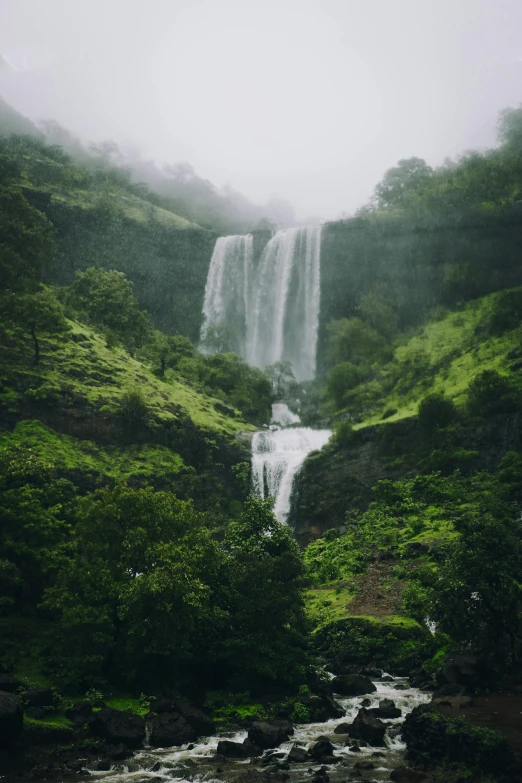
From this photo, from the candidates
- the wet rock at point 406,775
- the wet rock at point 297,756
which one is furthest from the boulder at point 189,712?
the wet rock at point 406,775

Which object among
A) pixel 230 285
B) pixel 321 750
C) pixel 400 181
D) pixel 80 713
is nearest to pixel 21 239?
pixel 230 285

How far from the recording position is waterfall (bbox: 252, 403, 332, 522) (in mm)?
52250

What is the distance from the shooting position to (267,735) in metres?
20.7

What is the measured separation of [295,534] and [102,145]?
9884 centimetres

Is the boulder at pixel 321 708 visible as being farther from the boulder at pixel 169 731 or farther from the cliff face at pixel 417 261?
the cliff face at pixel 417 261

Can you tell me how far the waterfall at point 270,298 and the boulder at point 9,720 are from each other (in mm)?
63948

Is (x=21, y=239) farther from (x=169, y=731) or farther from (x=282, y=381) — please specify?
(x=169, y=731)

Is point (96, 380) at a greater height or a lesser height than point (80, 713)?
greater

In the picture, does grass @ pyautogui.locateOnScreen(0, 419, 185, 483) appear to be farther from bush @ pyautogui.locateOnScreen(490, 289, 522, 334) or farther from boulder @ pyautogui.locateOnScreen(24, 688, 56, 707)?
bush @ pyautogui.locateOnScreen(490, 289, 522, 334)

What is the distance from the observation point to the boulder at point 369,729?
20.4m

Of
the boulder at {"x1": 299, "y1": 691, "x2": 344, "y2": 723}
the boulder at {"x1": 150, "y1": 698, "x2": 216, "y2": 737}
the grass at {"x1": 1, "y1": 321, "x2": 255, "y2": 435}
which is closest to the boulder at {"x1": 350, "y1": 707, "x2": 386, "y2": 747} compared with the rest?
the boulder at {"x1": 299, "y1": 691, "x2": 344, "y2": 723}

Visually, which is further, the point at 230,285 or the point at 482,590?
the point at 230,285

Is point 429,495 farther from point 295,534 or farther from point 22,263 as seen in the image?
point 22,263

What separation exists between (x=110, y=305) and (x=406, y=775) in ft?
190
